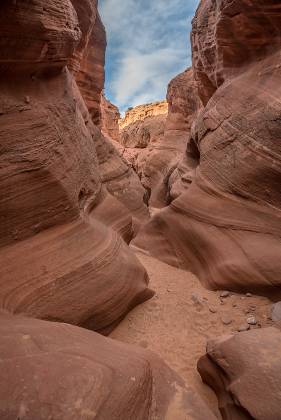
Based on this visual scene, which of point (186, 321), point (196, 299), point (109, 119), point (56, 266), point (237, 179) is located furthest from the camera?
point (109, 119)

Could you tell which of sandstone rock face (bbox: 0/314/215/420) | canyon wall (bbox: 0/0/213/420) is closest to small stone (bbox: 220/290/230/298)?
canyon wall (bbox: 0/0/213/420)

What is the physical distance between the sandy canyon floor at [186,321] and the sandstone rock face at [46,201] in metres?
0.27

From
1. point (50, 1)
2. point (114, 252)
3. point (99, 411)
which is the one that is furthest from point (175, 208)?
point (99, 411)

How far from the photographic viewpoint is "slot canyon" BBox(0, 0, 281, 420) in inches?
95.9

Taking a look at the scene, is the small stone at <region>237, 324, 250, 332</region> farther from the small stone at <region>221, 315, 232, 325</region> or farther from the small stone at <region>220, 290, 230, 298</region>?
the small stone at <region>220, 290, 230, 298</region>

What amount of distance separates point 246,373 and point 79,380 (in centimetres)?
143

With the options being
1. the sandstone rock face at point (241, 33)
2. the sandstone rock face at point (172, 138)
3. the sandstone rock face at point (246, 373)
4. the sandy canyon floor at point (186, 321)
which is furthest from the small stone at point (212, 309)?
the sandstone rock face at point (172, 138)

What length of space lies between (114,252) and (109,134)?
64.2 feet

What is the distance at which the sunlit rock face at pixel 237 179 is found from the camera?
471 centimetres

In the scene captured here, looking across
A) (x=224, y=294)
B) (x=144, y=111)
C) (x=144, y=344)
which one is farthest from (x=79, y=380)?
(x=144, y=111)

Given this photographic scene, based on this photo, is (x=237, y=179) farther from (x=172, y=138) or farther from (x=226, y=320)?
(x=172, y=138)

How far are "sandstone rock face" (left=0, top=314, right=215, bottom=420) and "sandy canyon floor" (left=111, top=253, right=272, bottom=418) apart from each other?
0.69 metres

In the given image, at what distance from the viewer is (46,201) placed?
A: 12.6ft

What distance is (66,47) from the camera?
420 centimetres
